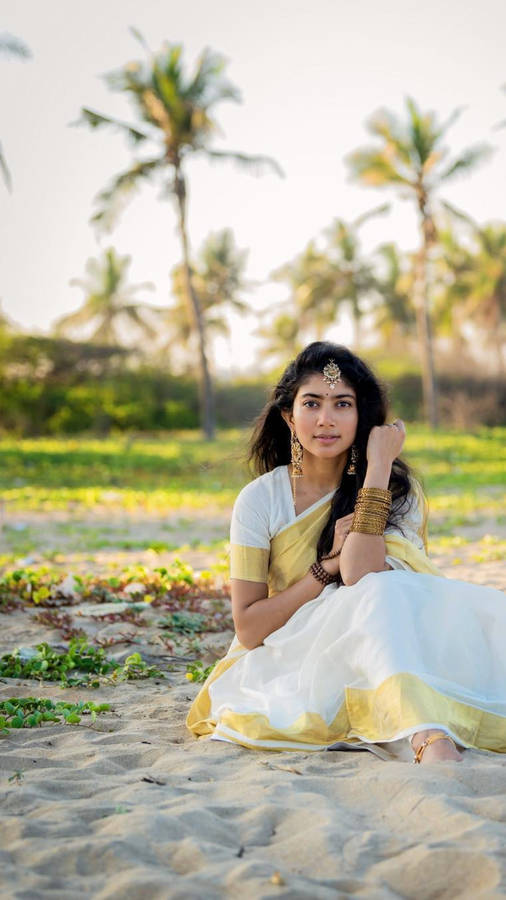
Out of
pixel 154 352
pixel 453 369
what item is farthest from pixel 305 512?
pixel 453 369

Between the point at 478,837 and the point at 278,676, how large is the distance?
1.22 m

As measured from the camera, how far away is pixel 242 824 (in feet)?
7.97

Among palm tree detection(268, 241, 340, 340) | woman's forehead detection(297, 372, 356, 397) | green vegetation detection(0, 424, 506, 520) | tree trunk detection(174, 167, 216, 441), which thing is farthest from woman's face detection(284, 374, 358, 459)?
palm tree detection(268, 241, 340, 340)

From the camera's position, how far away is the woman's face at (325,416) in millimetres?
3492

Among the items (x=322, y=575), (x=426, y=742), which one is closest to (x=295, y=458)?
(x=322, y=575)

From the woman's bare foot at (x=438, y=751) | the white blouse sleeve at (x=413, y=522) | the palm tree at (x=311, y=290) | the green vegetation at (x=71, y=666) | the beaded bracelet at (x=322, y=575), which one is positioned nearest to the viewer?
the woman's bare foot at (x=438, y=751)

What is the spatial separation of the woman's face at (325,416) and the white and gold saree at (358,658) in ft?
0.79

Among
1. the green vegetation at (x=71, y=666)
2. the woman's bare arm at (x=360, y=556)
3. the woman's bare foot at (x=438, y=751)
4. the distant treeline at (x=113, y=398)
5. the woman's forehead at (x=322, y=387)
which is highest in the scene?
the distant treeline at (x=113, y=398)

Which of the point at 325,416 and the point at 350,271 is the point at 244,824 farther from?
the point at 350,271

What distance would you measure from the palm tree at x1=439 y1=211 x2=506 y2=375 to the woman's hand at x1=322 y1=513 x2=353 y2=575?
36.7 m

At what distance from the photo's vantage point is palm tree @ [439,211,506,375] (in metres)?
39.1

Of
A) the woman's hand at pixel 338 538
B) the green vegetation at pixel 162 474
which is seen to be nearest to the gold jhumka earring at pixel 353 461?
the woman's hand at pixel 338 538

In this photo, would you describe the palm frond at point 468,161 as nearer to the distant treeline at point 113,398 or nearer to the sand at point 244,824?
the distant treeline at point 113,398

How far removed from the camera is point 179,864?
2.22 m
